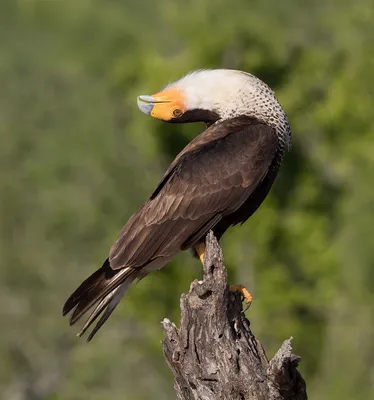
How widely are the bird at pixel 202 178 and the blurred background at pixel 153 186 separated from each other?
41.1 feet

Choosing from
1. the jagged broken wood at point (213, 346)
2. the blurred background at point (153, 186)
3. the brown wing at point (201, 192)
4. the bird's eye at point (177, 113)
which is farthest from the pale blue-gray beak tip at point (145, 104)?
the blurred background at point (153, 186)

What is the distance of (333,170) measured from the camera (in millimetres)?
25844

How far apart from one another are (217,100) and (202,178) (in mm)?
622

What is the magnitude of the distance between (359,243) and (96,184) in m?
6.63

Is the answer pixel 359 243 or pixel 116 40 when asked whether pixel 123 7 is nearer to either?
pixel 116 40

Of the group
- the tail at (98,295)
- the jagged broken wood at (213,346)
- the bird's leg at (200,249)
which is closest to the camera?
the jagged broken wood at (213,346)

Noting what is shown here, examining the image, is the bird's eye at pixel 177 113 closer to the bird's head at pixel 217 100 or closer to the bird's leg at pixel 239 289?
the bird's head at pixel 217 100

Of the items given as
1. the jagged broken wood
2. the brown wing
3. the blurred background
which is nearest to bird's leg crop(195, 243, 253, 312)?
the brown wing

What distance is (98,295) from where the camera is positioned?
23.9 feet

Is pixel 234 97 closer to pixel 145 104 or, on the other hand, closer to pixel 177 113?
pixel 177 113

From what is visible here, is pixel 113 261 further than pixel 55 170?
No

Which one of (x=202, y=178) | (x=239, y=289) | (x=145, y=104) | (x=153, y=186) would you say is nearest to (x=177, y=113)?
(x=145, y=104)

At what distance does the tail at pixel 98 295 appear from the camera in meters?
7.25

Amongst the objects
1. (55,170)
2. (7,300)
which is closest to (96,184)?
(55,170)
